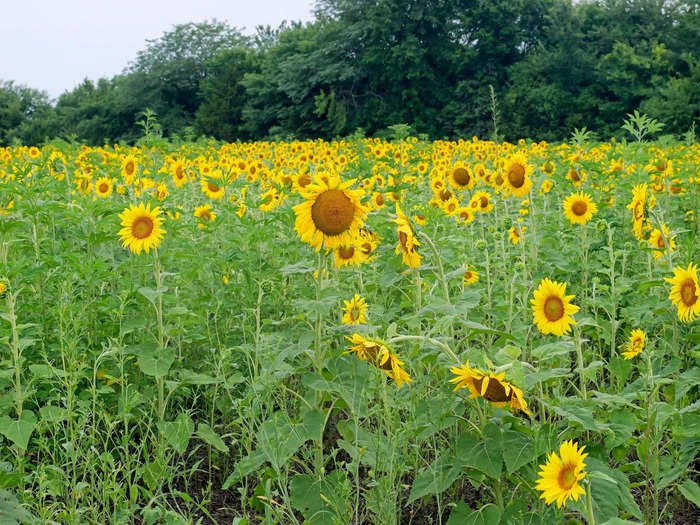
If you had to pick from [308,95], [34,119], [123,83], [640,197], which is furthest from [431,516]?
[34,119]

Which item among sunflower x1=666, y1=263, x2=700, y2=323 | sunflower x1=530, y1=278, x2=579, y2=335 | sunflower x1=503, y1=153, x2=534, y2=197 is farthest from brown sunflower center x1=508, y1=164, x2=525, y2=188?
sunflower x1=530, y1=278, x2=579, y2=335

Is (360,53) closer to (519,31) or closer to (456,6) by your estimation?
(456,6)

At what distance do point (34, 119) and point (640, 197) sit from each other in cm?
3977

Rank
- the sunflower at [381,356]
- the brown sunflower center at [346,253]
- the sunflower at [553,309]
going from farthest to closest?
the brown sunflower center at [346,253], the sunflower at [553,309], the sunflower at [381,356]

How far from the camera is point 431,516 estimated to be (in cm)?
235

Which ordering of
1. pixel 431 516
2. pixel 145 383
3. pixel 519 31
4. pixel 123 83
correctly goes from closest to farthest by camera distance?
1. pixel 431 516
2. pixel 145 383
3. pixel 519 31
4. pixel 123 83

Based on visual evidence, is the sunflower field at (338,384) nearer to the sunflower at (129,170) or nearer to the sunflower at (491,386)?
the sunflower at (491,386)

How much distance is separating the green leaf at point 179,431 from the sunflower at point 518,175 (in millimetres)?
2461

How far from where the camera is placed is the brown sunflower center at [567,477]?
146 centimetres

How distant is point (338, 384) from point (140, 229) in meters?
1.27

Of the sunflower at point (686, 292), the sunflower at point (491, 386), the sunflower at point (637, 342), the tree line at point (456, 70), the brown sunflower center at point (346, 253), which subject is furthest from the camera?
the tree line at point (456, 70)

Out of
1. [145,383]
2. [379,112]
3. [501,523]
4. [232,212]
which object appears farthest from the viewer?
[379,112]

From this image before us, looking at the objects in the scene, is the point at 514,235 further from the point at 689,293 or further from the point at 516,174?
the point at 689,293

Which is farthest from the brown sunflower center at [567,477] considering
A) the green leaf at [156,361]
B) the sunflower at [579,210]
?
the sunflower at [579,210]
